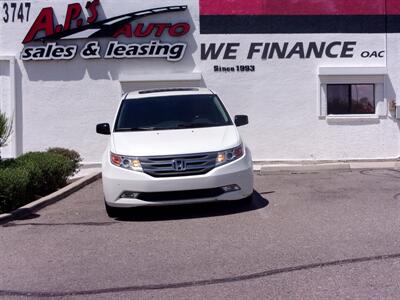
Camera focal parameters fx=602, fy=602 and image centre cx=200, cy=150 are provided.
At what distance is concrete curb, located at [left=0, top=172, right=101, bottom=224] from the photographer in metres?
8.78

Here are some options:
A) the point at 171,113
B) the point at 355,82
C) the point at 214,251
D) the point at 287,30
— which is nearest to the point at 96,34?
the point at 287,30

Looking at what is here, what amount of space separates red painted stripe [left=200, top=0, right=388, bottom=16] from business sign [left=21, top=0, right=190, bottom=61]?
0.84 meters

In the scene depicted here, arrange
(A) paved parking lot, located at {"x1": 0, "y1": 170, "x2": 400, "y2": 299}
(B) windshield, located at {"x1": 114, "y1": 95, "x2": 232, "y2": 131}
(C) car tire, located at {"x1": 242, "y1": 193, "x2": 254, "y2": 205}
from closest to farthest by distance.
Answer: (A) paved parking lot, located at {"x1": 0, "y1": 170, "x2": 400, "y2": 299} < (C) car tire, located at {"x1": 242, "y1": 193, "x2": 254, "y2": 205} < (B) windshield, located at {"x1": 114, "y1": 95, "x2": 232, "y2": 131}

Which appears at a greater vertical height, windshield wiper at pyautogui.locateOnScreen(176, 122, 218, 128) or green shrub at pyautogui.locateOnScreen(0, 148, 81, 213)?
windshield wiper at pyautogui.locateOnScreen(176, 122, 218, 128)

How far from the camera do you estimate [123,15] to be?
15203 millimetres

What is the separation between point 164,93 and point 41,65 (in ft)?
20.6

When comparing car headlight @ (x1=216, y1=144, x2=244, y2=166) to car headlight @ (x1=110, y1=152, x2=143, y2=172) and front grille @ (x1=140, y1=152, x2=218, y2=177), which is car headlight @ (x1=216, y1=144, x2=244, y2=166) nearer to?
front grille @ (x1=140, y1=152, x2=218, y2=177)

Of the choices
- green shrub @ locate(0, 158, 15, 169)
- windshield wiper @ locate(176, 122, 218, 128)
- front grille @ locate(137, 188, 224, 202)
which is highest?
windshield wiper @ locate(176, 122, 218, 128)

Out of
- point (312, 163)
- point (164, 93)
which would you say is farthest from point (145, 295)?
point (312, 163)

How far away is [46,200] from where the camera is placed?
9.97 m

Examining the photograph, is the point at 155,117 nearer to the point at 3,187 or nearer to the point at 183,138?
the point at 183,138

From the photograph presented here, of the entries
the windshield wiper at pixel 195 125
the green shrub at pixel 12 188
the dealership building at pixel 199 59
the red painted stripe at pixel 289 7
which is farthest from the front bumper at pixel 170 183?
the red painted stripe at pixel 289 7

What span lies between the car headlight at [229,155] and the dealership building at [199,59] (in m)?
6.85

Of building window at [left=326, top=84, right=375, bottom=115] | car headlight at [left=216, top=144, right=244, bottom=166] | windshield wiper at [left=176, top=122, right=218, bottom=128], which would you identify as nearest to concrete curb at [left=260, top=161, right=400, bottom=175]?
building window at [left=326, top=84, right=375, bottom=115]
